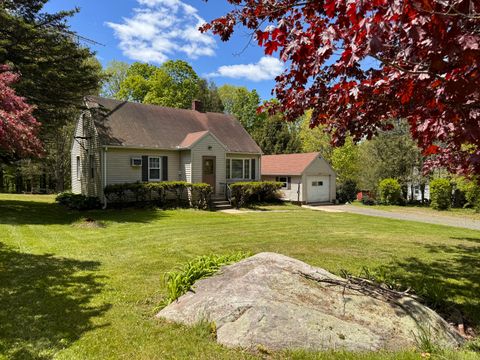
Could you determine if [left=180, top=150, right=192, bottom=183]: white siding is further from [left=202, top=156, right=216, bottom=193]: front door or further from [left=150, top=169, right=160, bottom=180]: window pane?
[left=150, top=169, right=160, bottom=180]: window pane

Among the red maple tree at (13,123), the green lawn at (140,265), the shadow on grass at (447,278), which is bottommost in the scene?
the shadow on grass at (447,278)

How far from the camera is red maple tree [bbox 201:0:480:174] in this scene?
7.47 feet

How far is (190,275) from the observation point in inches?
201

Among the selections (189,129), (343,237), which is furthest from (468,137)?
A: (189,129)

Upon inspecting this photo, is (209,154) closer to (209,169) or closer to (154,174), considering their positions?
(209,169)

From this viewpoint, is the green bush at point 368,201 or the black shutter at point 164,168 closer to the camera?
the black shutter at point 164,168

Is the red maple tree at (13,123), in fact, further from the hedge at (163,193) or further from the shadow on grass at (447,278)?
the shadow on grass at (447,278)

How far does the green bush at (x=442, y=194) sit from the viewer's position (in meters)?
22.7

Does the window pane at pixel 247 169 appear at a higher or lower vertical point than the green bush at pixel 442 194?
higher

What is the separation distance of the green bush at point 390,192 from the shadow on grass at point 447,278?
1668 cm

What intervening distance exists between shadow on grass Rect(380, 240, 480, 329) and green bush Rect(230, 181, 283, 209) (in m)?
11.4

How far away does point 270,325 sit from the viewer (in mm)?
3699

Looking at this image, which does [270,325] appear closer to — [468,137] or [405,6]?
[468,137]

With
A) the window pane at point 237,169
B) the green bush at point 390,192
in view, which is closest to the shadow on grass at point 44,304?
the window pane at point 237,169
